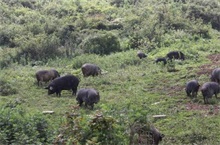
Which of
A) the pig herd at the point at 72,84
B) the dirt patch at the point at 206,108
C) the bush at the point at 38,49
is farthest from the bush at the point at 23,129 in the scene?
the bush at the point at 38,49

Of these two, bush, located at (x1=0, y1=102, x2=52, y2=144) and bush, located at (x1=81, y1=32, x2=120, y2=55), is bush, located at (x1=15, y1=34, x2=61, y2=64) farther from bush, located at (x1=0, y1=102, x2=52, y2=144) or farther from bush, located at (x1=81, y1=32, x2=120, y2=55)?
bush, located at (x1=0, y1=102, x2=52, y2=144)

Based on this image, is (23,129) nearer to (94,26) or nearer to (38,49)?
(38,49)

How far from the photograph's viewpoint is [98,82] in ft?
59.7

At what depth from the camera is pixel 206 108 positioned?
13672mm

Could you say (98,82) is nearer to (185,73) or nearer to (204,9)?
(185,73)

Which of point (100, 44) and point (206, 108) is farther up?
point (100, 44)

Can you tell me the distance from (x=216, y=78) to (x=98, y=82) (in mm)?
4986

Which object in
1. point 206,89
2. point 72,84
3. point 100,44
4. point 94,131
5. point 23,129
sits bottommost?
point 72,84

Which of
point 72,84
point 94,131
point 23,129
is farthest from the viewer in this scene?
point 72,84

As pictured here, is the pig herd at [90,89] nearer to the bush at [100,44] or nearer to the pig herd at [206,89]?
the pig herd at [206,89]

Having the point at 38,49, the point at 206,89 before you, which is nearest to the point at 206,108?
the point at 206,89

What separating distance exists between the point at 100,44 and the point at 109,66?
4.15m

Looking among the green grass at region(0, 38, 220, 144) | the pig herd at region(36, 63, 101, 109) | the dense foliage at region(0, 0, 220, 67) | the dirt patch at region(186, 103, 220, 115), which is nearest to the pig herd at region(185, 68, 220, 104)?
the green grass at region(0, 38, 220, 144)

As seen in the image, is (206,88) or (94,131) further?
(206,88)
